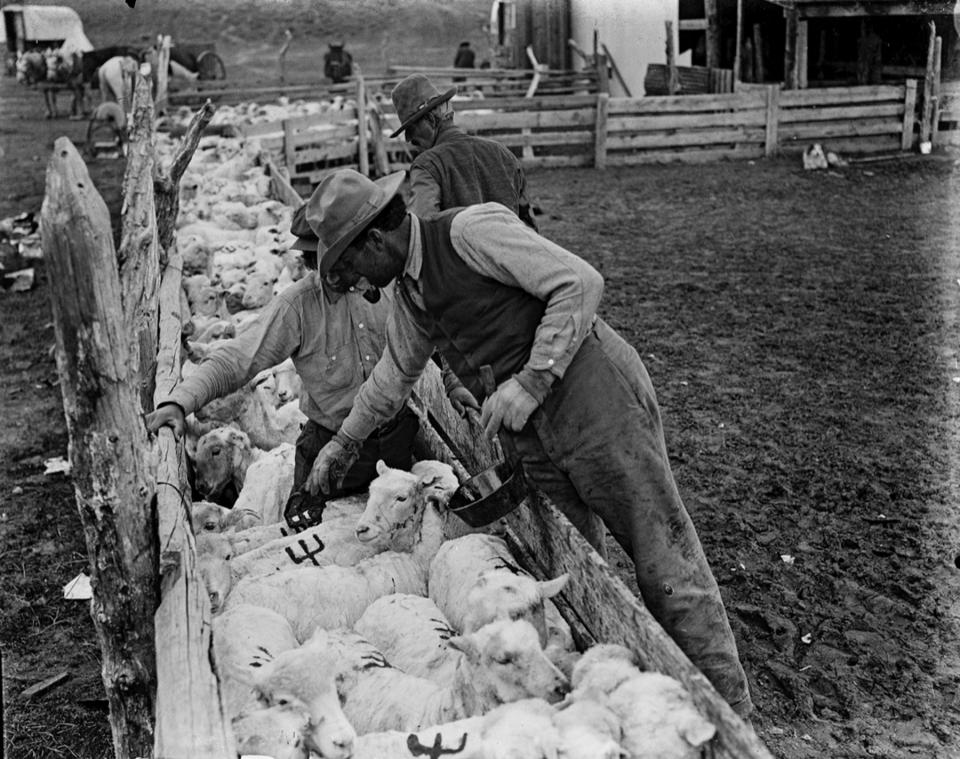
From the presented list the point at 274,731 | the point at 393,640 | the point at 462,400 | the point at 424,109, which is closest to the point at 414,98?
the point at 424,109

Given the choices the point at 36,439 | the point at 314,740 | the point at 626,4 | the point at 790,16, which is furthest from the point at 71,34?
the point at 314,740

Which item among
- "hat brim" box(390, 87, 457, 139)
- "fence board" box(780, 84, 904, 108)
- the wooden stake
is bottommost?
"fence board" box(780, 84, 904, 108)

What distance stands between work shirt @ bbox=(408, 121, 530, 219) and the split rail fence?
470 inches

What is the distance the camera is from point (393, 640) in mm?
3902

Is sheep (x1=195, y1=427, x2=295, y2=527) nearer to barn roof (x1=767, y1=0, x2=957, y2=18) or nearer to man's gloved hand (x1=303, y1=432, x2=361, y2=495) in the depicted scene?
man's gloved hand (x1=303, y1=432, x2=361, y2=495)

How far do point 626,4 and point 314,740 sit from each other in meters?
24.4

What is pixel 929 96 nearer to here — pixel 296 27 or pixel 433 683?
pixel 433 683

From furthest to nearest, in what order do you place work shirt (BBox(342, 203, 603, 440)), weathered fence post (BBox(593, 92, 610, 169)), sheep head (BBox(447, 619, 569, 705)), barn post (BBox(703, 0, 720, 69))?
barn post (BBox(703, 0, 720, 69))
weathered fence post (BBox(593, 92, 610, 169))
work shirt (BBox(342, 203, 603, 440))
sheep head (BBox(447, 619, 569, 705))

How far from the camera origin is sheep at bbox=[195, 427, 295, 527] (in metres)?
5.46

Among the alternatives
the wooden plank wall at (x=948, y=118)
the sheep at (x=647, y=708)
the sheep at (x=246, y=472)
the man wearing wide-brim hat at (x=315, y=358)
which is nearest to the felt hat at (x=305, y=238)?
the man wearing wide-brim hat at (x=315, y=358)

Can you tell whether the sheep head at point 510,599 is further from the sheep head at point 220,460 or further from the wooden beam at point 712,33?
the wooden beam at point 712,33

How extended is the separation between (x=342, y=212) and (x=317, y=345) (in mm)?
1511

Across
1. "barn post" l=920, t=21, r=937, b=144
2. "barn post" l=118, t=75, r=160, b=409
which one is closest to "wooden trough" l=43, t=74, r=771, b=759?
"barn post" l=118, t=75, r=160, b=409

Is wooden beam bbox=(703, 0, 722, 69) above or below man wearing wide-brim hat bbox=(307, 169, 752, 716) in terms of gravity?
above
